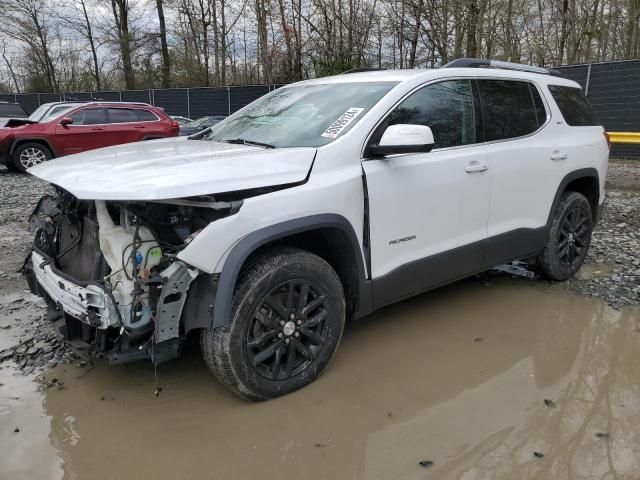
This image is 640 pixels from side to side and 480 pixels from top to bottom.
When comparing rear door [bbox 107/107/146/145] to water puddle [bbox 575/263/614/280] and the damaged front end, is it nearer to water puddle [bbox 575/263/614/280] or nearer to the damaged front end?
water puddle [bbox 575/263/614/280]

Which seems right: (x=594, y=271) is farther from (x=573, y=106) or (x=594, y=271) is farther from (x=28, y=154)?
(x=28, y=154)

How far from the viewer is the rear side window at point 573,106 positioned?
4711 mm

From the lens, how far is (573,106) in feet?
16.0

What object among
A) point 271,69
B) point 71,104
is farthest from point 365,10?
point 71,104

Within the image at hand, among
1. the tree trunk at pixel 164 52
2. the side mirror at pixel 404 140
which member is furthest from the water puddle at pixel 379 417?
the tree trunk at pixel 164 52

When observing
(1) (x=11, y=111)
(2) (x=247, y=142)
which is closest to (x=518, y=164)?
(2) (x=247, y=142)

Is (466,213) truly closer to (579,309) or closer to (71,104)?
(579,309)

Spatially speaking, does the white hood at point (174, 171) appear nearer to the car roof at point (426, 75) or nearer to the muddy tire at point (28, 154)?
the car roof at point (426, 75)

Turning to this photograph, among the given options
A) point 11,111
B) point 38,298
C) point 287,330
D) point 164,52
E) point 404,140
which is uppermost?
point 164,52

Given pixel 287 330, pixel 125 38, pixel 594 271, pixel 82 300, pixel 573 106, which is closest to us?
pixel 82 300

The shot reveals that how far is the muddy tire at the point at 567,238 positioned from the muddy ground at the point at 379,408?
52 cm

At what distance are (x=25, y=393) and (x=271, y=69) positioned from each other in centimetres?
2401

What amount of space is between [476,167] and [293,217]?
63.0 inches

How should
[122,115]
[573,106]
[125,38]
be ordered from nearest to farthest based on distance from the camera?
[573,106] → [122,115] → [125,38]
